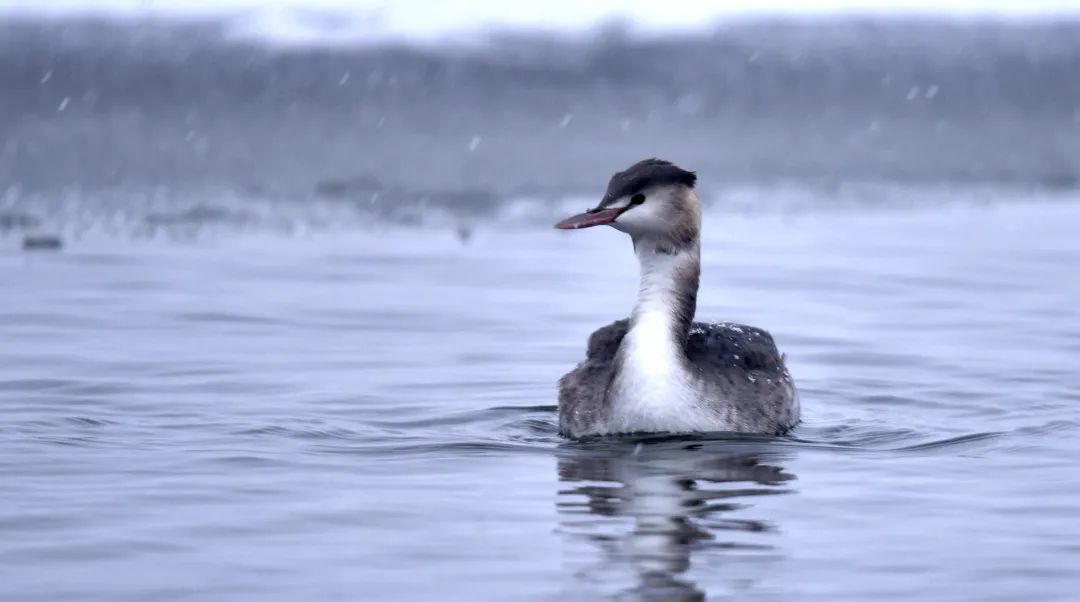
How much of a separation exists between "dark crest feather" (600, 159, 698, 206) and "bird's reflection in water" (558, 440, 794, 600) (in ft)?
3.70

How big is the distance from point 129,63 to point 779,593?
13465mm

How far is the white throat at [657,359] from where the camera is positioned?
8.93m

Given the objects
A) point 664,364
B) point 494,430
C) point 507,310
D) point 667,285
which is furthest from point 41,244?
point 664,364

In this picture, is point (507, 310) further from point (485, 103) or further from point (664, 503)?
point (485, 103)

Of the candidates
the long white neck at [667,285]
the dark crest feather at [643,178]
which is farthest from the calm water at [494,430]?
the dark crest feather at [643,178]

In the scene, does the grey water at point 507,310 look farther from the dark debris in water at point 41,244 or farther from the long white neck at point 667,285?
the long white neck at point 667,285

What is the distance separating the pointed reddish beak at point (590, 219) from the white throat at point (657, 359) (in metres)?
0.39

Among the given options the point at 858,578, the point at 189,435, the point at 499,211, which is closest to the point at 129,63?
the point at 499,211

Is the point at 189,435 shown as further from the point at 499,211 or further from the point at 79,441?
the point at 499,211

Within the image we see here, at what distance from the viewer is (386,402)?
9.80 meters

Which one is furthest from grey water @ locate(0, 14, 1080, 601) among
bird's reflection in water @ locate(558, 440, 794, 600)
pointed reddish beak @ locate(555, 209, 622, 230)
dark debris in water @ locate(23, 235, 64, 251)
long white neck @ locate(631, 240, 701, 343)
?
pointed reddish beak @ locate(555, 209, 622, 230)

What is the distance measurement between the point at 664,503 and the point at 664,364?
1.69 meters

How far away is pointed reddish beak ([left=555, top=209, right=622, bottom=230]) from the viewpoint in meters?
8.75

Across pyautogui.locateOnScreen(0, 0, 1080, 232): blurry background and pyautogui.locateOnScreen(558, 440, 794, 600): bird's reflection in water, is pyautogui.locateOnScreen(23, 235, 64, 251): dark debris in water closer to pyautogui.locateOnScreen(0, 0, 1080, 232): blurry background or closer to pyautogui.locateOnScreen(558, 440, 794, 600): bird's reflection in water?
pyautogui.locateOnScreen(0, 0, 1080, 232): blurry background
